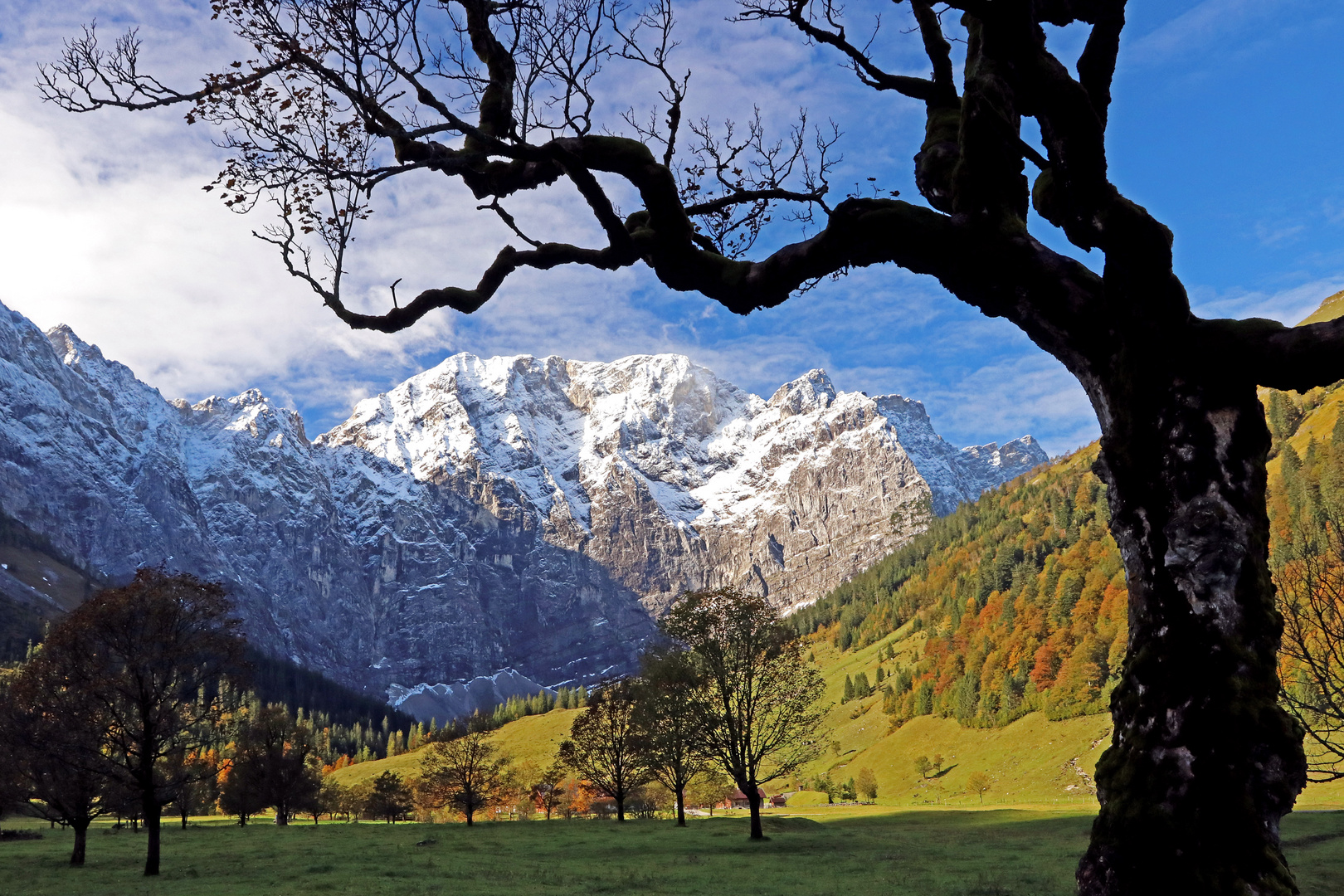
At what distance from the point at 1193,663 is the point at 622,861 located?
106 feet

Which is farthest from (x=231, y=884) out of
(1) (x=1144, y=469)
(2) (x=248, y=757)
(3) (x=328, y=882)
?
(2) (x=248, y=757)

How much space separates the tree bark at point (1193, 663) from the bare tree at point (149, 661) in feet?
108

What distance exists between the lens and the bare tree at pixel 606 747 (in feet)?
228

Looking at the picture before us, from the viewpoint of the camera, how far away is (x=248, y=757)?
6788cm

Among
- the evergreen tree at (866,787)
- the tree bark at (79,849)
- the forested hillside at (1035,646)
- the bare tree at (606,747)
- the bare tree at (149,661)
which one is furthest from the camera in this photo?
the forested hillside at (1035,646)

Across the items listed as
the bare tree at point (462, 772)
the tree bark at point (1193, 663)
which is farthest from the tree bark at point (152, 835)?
the bare tree at point (462, 772)

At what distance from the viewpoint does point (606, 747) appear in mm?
71000

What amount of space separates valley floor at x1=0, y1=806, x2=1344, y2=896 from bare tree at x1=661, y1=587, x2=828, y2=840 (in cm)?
440

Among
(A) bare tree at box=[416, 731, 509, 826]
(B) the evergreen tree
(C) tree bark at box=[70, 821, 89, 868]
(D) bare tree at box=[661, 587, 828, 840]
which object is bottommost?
(B) the evergreen tree

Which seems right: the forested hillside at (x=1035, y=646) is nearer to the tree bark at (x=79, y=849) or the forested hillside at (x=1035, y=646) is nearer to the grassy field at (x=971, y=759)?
the grassy field at (x=971, y=759)

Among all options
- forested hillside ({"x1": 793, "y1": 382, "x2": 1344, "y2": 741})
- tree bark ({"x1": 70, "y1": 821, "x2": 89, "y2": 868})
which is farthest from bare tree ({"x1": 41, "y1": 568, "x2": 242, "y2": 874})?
forested hillside ({"x1": 793, "y1": 382, "x2": 1344, "y2": 741})

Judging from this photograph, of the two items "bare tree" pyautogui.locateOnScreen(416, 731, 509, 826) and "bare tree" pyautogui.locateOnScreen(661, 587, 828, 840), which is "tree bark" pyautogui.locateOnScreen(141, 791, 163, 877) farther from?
"bare tree" pyautogui.locateOnScreen(416, 731, 509, 826)

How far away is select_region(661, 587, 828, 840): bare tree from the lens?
1773 inches

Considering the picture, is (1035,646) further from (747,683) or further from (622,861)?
(622,861)
